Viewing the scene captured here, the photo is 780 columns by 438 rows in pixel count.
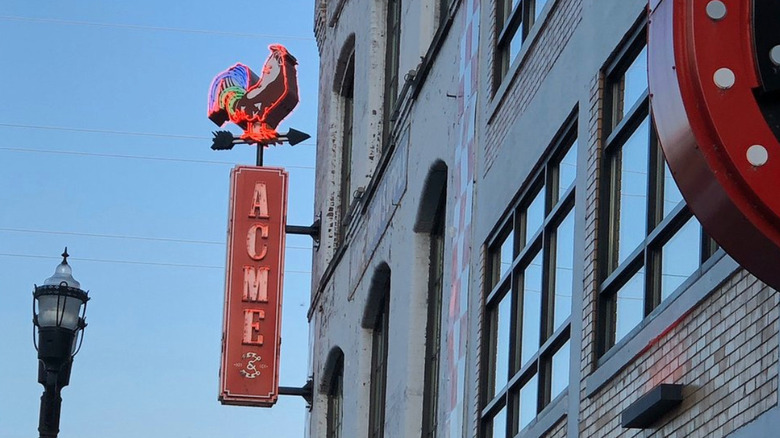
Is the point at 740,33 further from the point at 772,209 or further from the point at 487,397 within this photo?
the point at 487,397

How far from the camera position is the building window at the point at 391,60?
86.9ft

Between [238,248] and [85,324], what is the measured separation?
1516cm

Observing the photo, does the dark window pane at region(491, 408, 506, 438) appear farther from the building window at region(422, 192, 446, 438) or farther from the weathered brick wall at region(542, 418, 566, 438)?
the building window at region(422, 192, 446, 438)

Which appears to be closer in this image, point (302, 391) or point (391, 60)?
point (391, 60)

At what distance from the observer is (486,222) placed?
58.1 feet

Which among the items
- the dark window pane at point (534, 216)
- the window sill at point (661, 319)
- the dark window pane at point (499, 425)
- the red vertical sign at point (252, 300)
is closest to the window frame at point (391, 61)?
the red vertical sign at point (252, 300)

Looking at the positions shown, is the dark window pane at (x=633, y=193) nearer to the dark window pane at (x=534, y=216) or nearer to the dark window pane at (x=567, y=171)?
the dark window pane at (x=567, y=171)

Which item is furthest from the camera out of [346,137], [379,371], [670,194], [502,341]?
[346,137]

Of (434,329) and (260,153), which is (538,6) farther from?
(260,153)

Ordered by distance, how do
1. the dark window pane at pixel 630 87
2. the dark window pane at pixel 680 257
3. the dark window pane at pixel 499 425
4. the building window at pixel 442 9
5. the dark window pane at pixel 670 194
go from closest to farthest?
the dark window pane at pixel 680 257 → the dark window pane at pixel 670 194 → the dark window pane at pixel 630 87 → the dark window pane at pixel 499 425 → the building window at pixel 442 9

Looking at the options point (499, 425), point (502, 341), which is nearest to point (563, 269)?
point (502, 341)

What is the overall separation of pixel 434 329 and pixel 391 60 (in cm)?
659

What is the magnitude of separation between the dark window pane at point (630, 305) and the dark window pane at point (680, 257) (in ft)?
1.34

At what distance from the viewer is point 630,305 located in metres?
12.3
